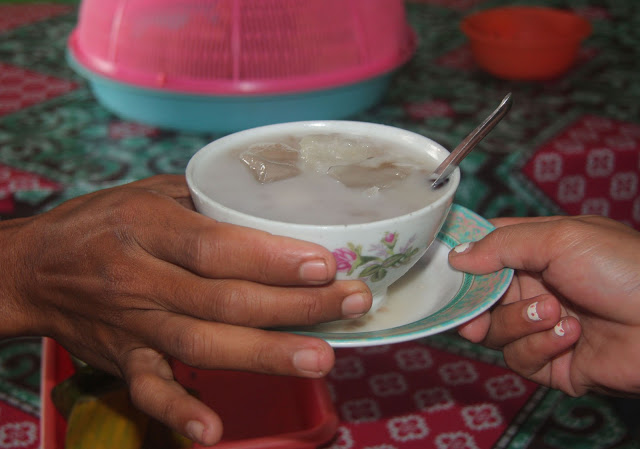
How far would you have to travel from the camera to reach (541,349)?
2.60 ft

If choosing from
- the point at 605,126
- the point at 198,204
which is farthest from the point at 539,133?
the point at 198,204

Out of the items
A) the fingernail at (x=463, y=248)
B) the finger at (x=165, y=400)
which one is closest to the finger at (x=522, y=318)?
the fingernail at (x=463, y=248)

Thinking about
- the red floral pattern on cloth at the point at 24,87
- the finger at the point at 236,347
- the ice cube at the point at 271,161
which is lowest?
the red floral pattern on cloth at the point at 24,87

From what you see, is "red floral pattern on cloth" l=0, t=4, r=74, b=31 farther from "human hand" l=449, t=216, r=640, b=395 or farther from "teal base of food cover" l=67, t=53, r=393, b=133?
"human hand" l=449, t=216, r=640, b=395

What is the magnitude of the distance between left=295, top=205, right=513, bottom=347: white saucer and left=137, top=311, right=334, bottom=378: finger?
23 mm

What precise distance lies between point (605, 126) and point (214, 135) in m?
0.86

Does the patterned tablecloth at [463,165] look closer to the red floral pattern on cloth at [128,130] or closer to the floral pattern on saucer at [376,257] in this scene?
the red floral pattern on cloth at [128,130]

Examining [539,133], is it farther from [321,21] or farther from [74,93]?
[74,93]

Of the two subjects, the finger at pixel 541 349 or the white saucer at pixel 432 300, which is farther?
the finger at pixel 541 349

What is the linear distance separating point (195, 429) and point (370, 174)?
1.01 ft

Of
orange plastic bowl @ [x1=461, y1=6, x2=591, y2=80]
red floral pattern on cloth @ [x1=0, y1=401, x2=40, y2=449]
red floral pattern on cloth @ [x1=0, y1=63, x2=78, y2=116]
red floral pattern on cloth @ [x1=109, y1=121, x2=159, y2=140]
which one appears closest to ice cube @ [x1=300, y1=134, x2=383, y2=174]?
red floral pattern on cloth @ [x1=0, y1=401, x2=40, y2=449]

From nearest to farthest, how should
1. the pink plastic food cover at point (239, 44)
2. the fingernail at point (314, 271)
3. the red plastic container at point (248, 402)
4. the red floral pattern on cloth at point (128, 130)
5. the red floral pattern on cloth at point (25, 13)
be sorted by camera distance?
the fingernail at point (314, 271)
the red plastic container at point (248, 402)
the pink plastic food cover at point (239, 44)
the red floral pattern on cloth at point (128, 130)
the red floral pattern on cloth at point (25, 13)

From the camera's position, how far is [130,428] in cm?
73

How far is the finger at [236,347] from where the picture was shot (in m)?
0.56
